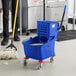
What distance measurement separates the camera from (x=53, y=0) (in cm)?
417

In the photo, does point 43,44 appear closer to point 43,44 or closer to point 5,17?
point 43,44

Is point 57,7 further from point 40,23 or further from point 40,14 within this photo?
point 40,23

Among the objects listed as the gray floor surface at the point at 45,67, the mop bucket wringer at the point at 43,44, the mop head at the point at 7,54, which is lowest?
the gray floor surface at the point at 45,67

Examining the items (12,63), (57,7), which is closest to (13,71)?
(12,63)

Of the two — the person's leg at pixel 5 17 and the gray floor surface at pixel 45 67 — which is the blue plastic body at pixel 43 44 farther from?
the person's leg at pixel 5 17

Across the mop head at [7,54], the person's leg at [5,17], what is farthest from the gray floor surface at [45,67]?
the person's leg at [5,17]

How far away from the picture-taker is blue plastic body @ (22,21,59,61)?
67.8 inches

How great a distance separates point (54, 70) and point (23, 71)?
0.29m

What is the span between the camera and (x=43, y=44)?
1.76m

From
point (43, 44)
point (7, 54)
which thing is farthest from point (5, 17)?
point (43, 44)

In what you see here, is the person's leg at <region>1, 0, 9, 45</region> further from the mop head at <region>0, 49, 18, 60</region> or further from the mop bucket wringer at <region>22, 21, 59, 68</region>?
the mop bucket wringer at <region>22, 21, 59, 68</region>

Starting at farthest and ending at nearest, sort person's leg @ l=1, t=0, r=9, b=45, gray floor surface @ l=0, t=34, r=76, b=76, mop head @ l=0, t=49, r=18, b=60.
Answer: person's leg @ l=1, t=0, r=9, b=45 < mop head @ l=0, t=49, r=18, b=60 < gray floor surface @ l=0, t=34, r=76, b=76

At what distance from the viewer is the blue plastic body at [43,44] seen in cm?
172

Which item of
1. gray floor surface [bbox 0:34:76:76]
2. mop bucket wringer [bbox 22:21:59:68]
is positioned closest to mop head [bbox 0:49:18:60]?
gray floor surface [bbox 0:34:76:76]
